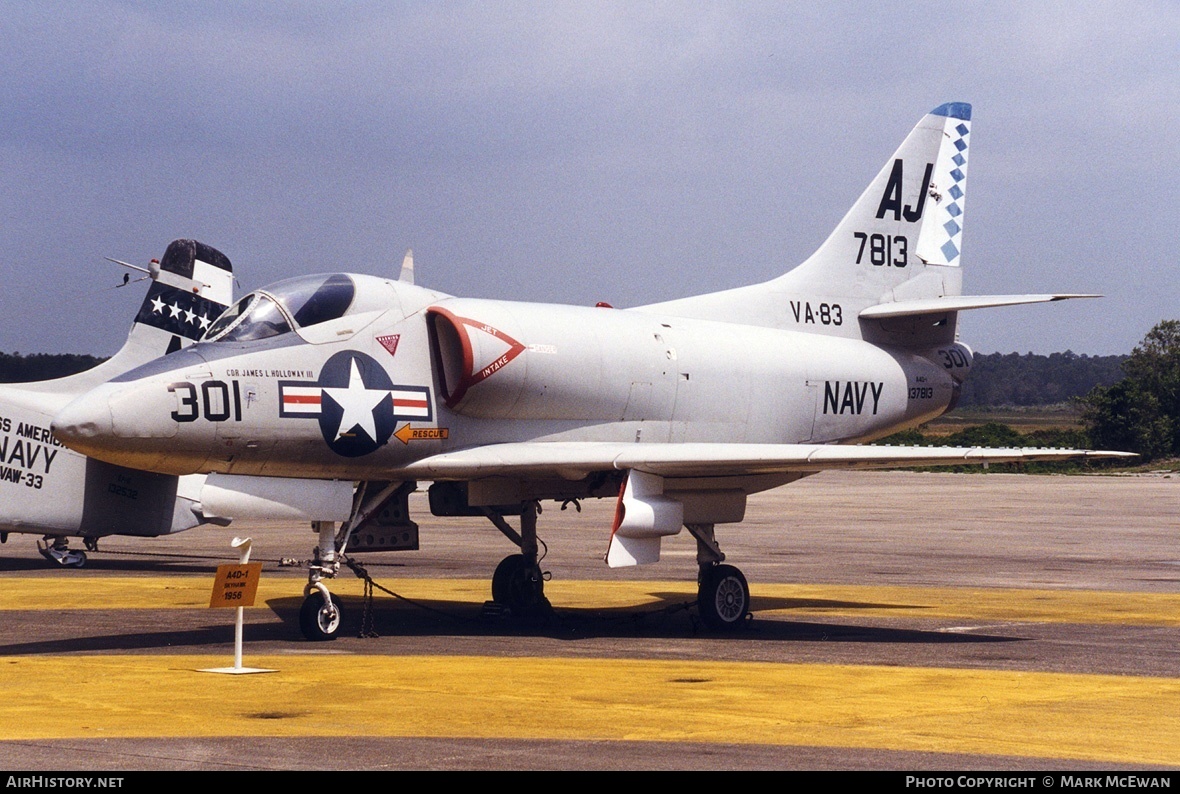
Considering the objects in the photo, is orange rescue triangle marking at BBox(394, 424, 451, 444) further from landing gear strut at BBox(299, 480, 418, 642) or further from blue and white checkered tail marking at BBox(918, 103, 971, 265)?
blue and white checkered tail marking at BBox(918, 103, 971, 265)

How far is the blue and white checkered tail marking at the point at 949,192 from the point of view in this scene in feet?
66.2

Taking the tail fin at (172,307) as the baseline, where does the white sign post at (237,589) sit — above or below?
below

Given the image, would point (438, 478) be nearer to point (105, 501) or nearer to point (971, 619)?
point (971, 619)

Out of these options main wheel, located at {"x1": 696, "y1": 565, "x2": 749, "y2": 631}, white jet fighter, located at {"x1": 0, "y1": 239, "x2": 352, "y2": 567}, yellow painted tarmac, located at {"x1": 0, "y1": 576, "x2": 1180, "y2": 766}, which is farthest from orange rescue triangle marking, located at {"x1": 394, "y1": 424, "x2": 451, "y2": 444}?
white jet fighter, located at {"x1": 0, "y1": 239, "x2": 352, "y2": 567}

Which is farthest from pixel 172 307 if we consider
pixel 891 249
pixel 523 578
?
pixel 891 249

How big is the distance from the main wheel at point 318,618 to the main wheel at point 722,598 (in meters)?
4.02

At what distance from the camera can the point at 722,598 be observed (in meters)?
15.8

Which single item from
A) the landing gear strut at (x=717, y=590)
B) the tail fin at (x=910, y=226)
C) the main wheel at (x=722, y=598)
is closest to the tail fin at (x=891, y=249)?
the tail fin at (x=910, y=226)

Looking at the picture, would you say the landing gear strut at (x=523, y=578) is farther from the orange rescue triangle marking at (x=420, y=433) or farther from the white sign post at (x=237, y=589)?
the white sign post at (x=237, y=589)

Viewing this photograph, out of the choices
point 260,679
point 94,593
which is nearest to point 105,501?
point 94,593

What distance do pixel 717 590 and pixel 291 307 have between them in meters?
5.47

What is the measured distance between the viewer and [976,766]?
27.9 ft

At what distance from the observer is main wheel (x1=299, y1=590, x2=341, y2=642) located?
14227mm

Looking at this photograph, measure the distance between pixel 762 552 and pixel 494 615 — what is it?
38.3 feet
